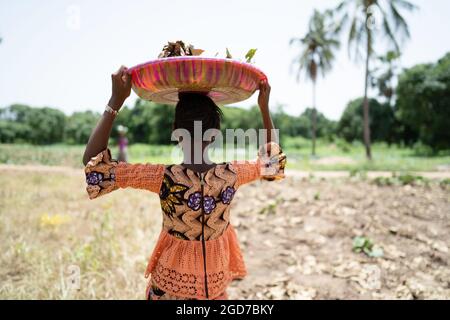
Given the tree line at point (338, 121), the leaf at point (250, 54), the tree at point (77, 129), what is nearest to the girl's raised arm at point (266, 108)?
the leaf at point (250, 54)

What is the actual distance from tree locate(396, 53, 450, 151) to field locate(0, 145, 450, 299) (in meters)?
18.6

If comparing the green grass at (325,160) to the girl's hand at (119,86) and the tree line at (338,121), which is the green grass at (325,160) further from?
the tree line at (338,121)

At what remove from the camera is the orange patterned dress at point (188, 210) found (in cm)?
138

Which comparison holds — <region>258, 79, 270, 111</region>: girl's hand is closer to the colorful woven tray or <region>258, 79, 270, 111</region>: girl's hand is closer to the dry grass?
the colorful woven tray

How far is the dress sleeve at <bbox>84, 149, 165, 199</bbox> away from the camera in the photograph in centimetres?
132

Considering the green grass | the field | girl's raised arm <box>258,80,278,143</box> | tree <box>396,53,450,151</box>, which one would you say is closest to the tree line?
tree <box>396,53,450,151</box>

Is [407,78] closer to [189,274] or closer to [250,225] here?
[250,225]

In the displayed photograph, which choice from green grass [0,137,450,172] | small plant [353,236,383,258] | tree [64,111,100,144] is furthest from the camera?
tree [64,111,100,144]

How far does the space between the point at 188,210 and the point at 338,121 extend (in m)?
41.5

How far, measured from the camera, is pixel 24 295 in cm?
279

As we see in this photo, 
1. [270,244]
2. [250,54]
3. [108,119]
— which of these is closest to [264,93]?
[250,54]

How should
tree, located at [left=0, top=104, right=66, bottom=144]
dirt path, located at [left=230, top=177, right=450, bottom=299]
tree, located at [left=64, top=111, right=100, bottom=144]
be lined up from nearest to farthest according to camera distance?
dirt path, located at [left=230, top=177, right=450, bottom=299] < tree, located at [left=0, top=104, right=66, bottom=144] < tree, located at [left=64, top=111, right=100, bottom=144]
